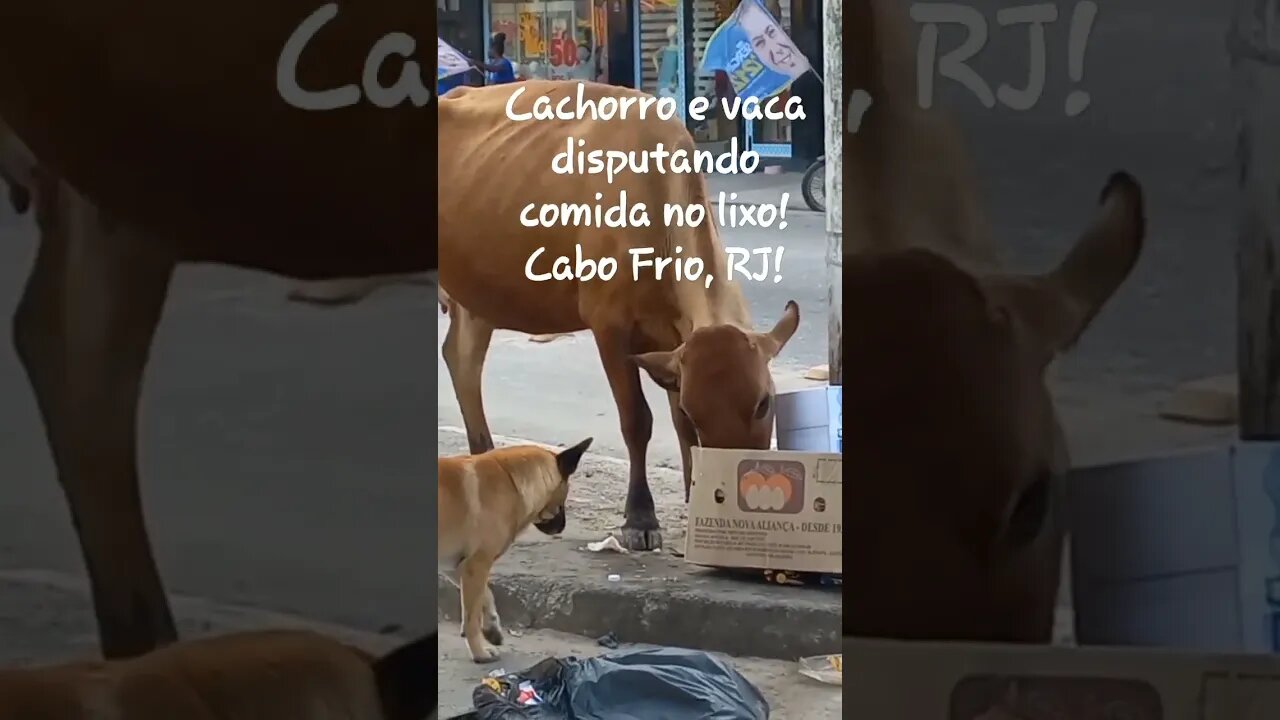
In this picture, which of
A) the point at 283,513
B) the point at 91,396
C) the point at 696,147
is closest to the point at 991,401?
the point at 283,513

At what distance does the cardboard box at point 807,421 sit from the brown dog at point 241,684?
174 cm

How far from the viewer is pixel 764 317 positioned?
2869 mm

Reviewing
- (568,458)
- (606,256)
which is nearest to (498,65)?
(606,256)

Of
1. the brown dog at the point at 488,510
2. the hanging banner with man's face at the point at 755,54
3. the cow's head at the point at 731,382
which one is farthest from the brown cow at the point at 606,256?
the brown dog at the point at 488,510

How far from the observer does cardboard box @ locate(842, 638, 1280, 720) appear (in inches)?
46.3

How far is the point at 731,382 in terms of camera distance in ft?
9.45

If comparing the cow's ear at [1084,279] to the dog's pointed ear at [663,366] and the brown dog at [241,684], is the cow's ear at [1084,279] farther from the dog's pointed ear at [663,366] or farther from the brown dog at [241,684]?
the dog's pointed ear at [663,366]

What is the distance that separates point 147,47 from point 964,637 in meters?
0.82

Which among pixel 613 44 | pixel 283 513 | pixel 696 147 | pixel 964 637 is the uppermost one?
pixel 613 44

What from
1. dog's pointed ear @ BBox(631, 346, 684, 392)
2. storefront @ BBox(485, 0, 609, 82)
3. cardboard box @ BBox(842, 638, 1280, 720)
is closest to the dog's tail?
cardboard box @ BBox(842, 638, 1280, 720)

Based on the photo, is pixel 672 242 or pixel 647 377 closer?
pixel 672 242

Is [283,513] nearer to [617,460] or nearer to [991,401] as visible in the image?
[991,401]

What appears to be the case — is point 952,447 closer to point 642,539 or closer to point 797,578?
point 797,578

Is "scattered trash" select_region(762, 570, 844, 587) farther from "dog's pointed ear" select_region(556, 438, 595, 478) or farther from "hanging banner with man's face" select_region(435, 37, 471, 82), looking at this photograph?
"hanging banner with man's face" select_region(435, 37, 471, 82)
